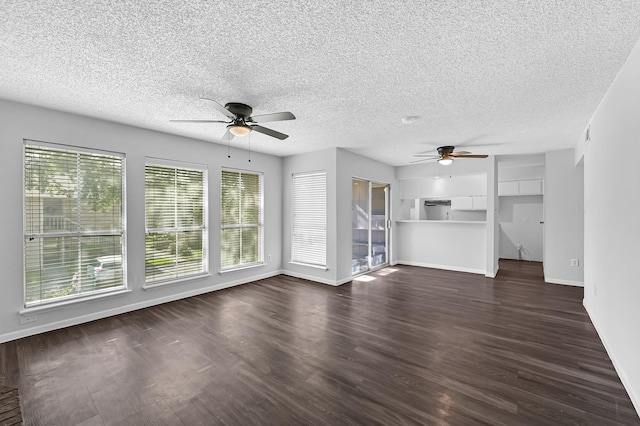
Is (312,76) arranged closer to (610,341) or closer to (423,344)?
(423,344)

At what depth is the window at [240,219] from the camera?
514cm

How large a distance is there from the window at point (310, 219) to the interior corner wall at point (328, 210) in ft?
0.37

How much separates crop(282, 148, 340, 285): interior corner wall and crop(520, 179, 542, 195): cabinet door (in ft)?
18.3

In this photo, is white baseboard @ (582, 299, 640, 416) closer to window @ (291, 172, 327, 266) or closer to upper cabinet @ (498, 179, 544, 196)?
window @ (291, 172, 327, 266)

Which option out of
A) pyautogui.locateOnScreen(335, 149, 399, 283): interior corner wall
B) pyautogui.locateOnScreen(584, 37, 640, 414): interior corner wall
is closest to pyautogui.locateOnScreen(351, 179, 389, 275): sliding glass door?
pyautogui.locateOnScreen(335, 149, 399, 283): interior corner wall

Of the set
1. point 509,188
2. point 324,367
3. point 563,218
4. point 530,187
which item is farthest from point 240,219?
point 530,187

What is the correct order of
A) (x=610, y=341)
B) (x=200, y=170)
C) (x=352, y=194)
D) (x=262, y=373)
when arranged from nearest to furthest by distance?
(x=262, y=373) → (x=610, y=341) → (x=200, y=170) → (x=352, y=194)

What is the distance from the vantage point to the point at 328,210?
534 cm

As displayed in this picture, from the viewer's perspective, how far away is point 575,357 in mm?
2619

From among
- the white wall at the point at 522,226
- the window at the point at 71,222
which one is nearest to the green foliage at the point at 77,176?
the window at the point at 71,222

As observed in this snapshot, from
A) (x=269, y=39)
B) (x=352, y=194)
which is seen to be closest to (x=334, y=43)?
(x=269, y=39)

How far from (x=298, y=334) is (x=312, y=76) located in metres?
2.68

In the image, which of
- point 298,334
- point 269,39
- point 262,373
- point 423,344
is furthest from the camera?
point 298,334

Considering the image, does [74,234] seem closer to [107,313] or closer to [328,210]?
[107,313]
